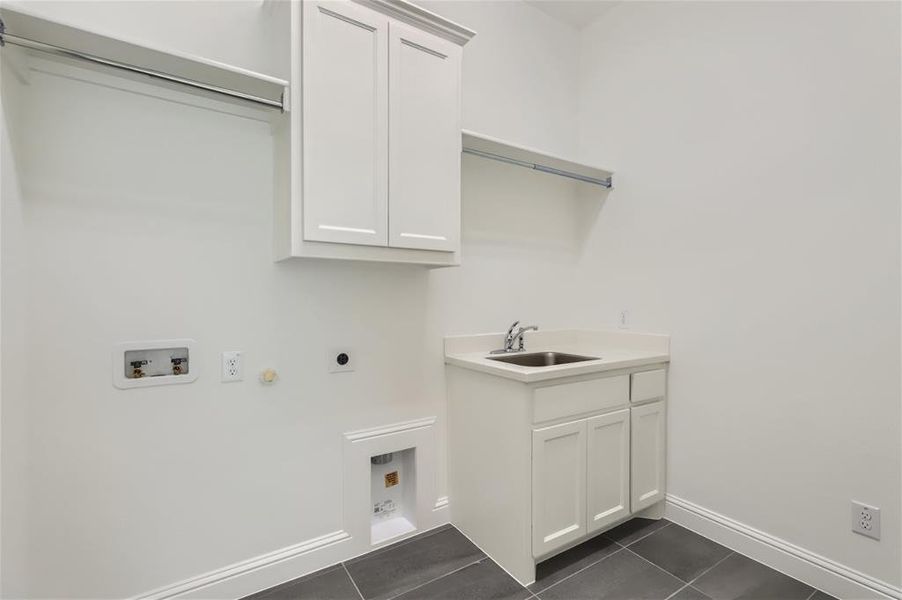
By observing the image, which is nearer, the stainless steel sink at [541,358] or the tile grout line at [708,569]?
the tile grout line at [708,569]

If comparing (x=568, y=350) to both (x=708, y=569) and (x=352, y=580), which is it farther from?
(x=352, y=580)

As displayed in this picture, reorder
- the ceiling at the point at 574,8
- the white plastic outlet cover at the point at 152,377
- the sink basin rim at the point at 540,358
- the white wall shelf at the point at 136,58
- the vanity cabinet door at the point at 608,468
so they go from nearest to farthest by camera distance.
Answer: the white wall shelf at the point at 136,58 < the white plastic outlet cover at the point at 152,377 < the vanity cabinet door at the point at 608,468 < the sink basin rim at the point at 540,358 < the ceiling at the point at 574,8

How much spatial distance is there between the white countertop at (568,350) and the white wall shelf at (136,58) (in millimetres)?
1353

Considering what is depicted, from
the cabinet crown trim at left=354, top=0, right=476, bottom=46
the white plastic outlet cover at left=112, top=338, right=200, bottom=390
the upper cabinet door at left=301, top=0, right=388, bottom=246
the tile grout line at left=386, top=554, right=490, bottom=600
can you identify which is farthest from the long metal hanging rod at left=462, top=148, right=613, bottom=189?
the tile grout line at left=386, top=554, right=490, bottom=600

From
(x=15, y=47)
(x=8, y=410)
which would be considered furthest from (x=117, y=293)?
(x=15, y=47)

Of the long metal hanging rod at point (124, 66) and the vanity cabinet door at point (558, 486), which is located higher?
the long metal hanging rod at point (124, 66)

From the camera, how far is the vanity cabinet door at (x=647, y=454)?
2.06m

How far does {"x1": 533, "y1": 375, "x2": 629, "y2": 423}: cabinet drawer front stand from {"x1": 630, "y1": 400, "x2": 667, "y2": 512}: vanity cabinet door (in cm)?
17

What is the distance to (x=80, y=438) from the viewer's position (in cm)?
139

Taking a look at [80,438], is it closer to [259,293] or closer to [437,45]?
[259,293]

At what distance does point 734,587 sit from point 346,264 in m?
2.13

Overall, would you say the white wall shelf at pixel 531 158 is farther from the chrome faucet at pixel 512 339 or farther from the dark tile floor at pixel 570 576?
the dark tile floor at pixel 570 576

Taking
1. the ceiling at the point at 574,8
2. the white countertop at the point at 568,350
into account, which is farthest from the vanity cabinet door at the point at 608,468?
the ceiling at the point at 574,8

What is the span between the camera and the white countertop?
1.76 m
